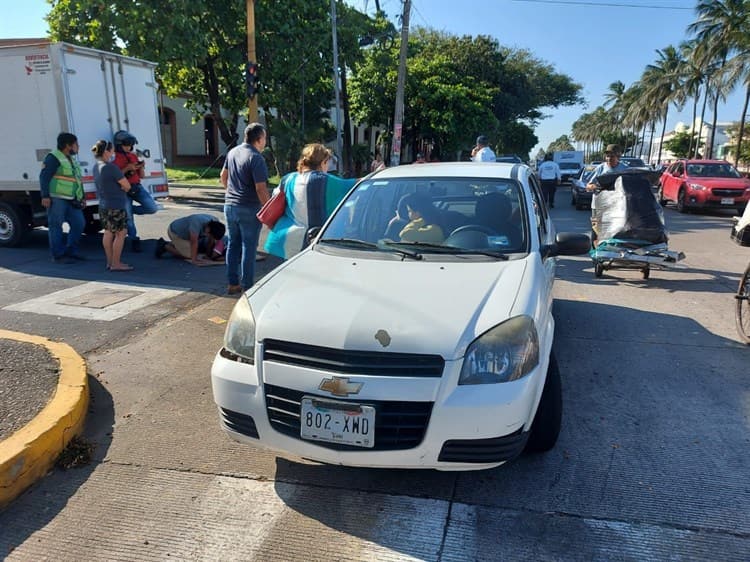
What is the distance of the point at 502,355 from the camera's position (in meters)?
2.60

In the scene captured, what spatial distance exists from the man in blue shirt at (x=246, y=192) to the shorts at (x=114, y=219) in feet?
6.98

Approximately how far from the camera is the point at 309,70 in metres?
19.4

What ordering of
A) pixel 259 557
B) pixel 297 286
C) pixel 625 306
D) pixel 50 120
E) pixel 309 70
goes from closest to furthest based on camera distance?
pixel 259 557
pixel 297 286
pixel 625 306
pixel 50 120
pixel 309 70

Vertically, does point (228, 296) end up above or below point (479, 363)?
below

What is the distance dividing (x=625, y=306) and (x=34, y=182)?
8829 millimetres

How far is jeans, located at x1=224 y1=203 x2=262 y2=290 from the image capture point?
6102 mm

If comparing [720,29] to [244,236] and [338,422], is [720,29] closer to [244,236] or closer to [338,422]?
[244,236]

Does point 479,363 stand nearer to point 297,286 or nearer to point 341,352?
point 341,352

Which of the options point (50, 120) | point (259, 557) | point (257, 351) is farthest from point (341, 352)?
point (50, 120)

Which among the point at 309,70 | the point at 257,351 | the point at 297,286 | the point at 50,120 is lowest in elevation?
the point at 257,351

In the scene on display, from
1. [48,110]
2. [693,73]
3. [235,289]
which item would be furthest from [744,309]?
[693,73]

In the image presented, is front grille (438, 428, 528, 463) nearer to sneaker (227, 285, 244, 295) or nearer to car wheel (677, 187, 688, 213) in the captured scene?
sneaker (227, 285, 244, 295)

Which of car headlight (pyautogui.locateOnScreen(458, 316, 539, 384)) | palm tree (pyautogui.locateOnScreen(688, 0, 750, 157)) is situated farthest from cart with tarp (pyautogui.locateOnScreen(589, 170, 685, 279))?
palm tree (pyautogui.locateOnScreen(688, 0, 750, 157))

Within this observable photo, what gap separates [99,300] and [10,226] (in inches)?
169
